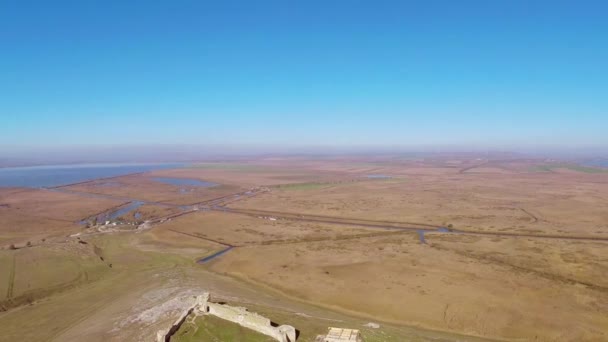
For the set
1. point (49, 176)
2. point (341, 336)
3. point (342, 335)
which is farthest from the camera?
point (49, 176)

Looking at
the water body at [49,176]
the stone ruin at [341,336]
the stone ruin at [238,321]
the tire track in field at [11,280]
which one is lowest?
the tire track in field at [11,280]

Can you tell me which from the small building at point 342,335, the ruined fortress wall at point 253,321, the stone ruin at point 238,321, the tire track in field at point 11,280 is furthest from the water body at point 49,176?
the small building at point 342,335

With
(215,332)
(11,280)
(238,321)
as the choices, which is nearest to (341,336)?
(238,321)

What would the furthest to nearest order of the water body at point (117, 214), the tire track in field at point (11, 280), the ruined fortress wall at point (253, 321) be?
1. the water body at point (117, 214)
2. the tire track in field at point (11, 280)
3. the ruined fortress wall at point (253, 321)

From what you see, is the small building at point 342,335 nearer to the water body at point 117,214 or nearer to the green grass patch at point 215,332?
the green grass patch at point 215,332

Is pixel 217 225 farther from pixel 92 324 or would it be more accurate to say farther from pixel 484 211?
pixel 484 211

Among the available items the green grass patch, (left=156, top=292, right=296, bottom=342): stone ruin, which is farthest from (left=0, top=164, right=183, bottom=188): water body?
the green grass patch

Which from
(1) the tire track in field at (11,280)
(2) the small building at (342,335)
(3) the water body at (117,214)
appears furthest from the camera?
(3) the water body at (117,214)

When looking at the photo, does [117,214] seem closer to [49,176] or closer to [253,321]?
[253,321]
